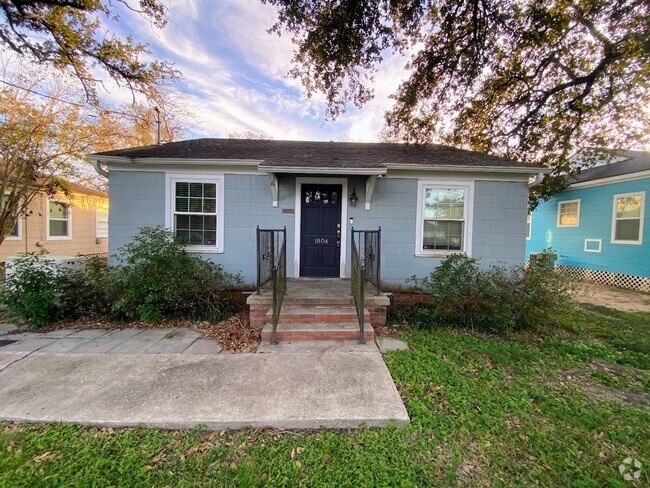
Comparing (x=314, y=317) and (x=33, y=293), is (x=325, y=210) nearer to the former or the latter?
(x=314, y=317)

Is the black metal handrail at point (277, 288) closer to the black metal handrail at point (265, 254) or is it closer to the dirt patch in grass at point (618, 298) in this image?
the black metal handrail at point (265, 254)

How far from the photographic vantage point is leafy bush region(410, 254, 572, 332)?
439cm

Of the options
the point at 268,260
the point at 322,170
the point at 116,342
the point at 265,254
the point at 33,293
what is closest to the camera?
the point at 116,342

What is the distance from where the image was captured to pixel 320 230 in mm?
5848

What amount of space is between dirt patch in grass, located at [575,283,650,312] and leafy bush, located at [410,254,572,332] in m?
2.08

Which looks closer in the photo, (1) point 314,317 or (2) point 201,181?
(1) point 314,317

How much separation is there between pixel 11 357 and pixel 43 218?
906cm

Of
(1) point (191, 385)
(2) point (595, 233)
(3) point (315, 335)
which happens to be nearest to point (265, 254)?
(3) point (315, 335)

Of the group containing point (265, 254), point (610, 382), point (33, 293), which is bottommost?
point (610, 382)

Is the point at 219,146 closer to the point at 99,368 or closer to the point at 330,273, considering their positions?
the point at 330,273

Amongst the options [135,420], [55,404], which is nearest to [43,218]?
[55,404]

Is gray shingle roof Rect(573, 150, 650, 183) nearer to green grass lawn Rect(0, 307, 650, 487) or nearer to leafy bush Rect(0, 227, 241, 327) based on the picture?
green grass lawn Rect(0, 307, 650, 487)

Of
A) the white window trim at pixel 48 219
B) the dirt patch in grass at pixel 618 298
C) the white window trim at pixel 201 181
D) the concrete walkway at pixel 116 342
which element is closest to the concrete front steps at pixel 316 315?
the concrete walkway at pixel 116 342

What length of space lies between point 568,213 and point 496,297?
30.6 feet
